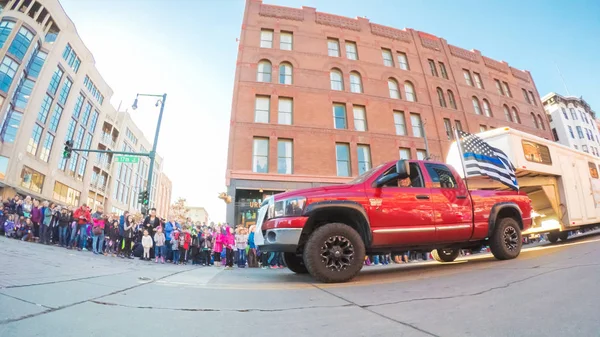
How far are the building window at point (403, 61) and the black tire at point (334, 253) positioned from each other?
23065 millimetres

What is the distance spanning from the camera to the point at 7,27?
2738cm

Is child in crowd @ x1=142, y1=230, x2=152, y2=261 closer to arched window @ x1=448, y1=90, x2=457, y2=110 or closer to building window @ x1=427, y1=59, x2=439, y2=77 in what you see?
arched window @ x1=448, y1=90, x2=457, y2=110

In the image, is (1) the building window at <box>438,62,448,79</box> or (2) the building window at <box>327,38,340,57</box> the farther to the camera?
(1) the building window at <box>438,62,448,79</box>

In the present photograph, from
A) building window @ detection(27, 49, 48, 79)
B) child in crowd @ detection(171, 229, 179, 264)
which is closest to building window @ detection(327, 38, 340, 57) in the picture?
child in crowd @ detection(171, 229, 179, 264)

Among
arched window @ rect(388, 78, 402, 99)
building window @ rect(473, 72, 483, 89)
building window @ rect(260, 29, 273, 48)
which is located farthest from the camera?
building window @ rect(473, 72, 483, 89)

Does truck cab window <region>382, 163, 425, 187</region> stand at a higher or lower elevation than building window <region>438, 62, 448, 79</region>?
lower

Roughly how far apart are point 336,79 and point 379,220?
18.3 m

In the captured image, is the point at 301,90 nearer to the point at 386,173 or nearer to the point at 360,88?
the point at 360,88

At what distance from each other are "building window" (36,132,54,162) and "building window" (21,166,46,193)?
222 cm

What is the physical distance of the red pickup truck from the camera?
419 centimetres

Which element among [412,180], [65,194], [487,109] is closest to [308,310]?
[412,180]

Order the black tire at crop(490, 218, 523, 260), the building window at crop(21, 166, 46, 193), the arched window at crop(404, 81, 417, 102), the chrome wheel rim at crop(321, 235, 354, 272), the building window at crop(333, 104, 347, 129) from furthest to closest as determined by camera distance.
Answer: the building window at crop(21, 166, 46, 193) < the arched window at crop(404, 81, 417, 102) < the building window at crop(333, 104, 347, 129) < the black tire at crop(490, 218, 523, 260) < the chrome wheel rim at crop(321, 235, 354, 272)

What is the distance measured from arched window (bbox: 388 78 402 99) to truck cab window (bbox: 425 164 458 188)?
58.7 feet

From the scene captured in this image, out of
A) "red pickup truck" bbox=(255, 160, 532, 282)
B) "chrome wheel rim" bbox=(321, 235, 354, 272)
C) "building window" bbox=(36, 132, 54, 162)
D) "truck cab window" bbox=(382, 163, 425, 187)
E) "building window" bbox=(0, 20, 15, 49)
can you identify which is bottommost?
"chrome wheel rim" bbox=(321, 235, 354, 272)
